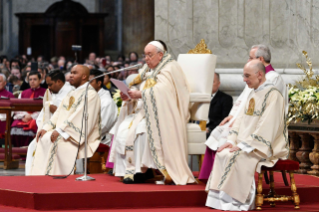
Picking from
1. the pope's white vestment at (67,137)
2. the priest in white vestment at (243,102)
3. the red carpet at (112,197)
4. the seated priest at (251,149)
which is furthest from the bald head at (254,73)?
the pope's white vestment at (67,137)

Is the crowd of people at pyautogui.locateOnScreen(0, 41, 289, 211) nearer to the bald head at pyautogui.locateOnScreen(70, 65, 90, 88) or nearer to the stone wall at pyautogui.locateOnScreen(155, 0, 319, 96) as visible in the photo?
the bald head at pyautogui.locateOnScreen(70, 65, 90, 88)

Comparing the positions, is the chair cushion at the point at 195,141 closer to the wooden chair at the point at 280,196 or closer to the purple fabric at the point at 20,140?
the wooden chair at the point at 280,196

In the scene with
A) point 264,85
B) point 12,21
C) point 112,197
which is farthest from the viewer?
point 12,21

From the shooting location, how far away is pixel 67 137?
7.18 metres

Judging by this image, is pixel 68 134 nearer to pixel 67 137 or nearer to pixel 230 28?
pixel 67 137

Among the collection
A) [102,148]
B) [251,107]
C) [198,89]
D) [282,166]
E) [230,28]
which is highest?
[230,28]

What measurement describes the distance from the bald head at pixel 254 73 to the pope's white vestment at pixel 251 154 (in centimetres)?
7

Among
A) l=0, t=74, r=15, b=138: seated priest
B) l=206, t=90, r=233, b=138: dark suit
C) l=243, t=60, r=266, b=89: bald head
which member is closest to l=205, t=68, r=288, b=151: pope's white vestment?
l=243, t=60, r=266, b=89: bald head

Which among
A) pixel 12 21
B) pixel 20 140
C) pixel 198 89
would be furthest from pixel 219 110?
pixel 12 21

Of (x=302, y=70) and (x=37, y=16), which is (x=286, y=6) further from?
(x=37, y=16)

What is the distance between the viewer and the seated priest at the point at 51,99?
7668mm

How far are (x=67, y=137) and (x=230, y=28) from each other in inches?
Answer: 125

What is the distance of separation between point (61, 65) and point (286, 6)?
344 inches

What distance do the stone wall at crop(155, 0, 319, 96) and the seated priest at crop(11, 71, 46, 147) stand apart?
7.65 feet
